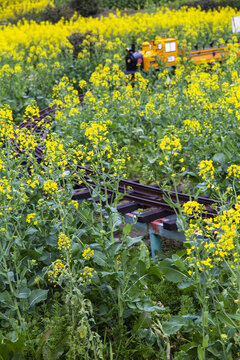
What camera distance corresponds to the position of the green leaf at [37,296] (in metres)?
4.57

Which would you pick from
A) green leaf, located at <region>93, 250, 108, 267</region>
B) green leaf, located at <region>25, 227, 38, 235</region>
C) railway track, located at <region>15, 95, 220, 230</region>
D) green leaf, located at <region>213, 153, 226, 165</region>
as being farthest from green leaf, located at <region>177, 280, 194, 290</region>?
green leaf, located at <region>213, 153, 226, 165</region>

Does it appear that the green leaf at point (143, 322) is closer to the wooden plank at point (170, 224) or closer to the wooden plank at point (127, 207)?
the wooden plank at point (170, 224)

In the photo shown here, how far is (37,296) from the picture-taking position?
181 inches

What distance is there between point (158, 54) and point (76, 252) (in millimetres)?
9977

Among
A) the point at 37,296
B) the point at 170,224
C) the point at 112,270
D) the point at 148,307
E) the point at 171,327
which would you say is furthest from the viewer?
the point at 170,224

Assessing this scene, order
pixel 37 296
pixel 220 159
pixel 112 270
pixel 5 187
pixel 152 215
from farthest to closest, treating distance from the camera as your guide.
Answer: pixel 220 159, pixel 152 215, pixel 5 187, pixel 37 296, pixel 112 270

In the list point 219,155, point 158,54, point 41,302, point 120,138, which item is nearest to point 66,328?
point 41,302

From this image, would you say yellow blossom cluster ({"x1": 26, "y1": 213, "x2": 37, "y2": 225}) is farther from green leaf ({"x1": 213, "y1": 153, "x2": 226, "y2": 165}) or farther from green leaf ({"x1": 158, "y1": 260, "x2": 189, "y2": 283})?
green leaf ({"x1": 213, "y1": 153, "x2": 226, "y2": 165})

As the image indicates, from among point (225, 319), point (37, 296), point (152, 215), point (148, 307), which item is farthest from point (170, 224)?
point (225, 319)

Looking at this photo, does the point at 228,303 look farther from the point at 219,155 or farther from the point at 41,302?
the point at 219,155

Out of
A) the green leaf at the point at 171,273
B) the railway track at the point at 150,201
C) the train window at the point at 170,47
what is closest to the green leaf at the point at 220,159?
the railway track at the point at 150,201

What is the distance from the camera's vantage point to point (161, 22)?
19.0 meters

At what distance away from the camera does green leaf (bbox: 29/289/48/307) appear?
457 cm

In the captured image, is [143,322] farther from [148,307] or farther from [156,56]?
[156,56]
